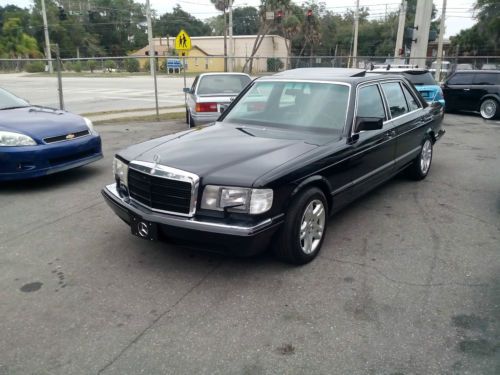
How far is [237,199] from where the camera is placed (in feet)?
11.3

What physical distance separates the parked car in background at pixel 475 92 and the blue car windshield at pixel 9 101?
505 inches

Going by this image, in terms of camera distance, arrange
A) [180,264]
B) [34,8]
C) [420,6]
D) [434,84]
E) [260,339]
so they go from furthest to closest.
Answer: [34,8] < [420,6] < [434,84] < [180,264] < [260,339]

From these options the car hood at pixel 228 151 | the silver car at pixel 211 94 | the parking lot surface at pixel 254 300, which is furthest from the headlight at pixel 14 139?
the silver car at pixel 211 94

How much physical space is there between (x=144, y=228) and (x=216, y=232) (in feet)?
2.26

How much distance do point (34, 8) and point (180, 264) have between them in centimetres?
10061

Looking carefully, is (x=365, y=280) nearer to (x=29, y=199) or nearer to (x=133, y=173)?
(x=133, y=173)

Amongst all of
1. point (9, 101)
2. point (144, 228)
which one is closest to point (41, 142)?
point (9, 101)

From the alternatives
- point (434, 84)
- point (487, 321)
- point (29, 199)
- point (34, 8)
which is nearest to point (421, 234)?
point (487, 321)

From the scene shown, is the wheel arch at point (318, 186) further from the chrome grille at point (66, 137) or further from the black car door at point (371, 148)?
the chrome grille at point (66, 137)

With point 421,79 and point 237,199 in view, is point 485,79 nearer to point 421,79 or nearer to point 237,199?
point 421,79

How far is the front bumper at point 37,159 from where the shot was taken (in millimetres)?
5785

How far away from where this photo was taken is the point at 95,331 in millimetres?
3037

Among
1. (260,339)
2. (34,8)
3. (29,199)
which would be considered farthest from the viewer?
(34,8)

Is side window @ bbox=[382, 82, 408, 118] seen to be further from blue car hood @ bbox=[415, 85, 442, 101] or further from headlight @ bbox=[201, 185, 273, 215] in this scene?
blue car hood @ bbox=[415, 85, 442, 101]
